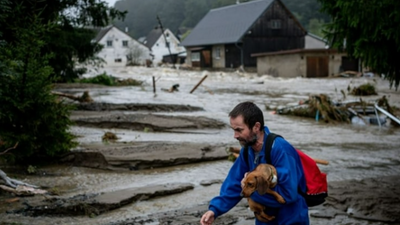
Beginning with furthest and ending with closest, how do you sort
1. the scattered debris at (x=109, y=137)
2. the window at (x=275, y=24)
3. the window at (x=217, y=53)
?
the window at (x=217, y=53) < the window at (x=275, y=24) < the scattered debris at (x=109, y=137)

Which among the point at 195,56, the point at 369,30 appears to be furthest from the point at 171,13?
the point at 369,30

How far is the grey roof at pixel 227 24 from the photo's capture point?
210 feet

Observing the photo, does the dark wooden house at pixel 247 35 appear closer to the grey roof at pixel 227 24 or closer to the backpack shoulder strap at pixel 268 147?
the grey roof at pixel 227 24

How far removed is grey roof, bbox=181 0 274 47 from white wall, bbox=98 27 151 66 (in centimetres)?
1583

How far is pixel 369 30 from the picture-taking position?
9.23 meters

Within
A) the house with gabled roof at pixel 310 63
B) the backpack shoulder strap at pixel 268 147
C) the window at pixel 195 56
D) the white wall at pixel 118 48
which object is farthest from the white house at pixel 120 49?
the backpack shoulder strap at pixel 268 147

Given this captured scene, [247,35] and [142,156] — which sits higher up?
[247,35]

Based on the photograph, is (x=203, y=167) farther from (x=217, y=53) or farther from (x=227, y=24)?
(x=227, y=24)

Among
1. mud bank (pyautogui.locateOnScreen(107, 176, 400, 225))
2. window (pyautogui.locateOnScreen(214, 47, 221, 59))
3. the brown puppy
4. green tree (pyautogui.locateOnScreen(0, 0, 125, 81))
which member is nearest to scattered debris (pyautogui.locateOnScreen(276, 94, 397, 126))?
green tree (pyautogui.locateOnScreen(0, 0, 125, 81))

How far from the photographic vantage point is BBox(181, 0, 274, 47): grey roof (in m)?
64.1

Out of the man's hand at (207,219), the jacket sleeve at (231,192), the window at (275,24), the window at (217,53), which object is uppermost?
the window at (275,24)

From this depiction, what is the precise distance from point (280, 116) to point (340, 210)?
1307 centimetres

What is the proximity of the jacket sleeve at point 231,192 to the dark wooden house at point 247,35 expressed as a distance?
58512mm

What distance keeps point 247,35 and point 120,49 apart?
32.8 meters
